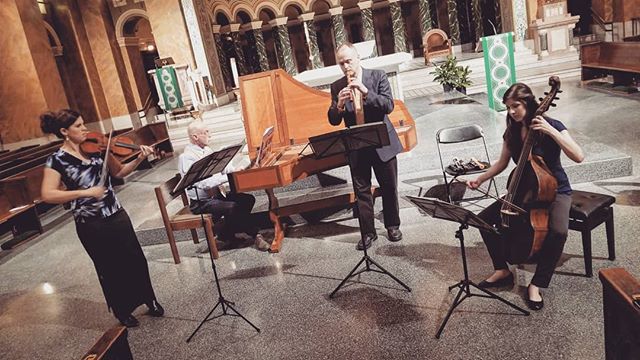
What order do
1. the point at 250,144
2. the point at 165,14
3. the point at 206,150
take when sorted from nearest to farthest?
1. the point at 206,150
2. the point at 250,144
3. the point at 165,14

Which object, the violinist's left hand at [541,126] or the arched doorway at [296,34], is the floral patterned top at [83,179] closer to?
the violinist's left hand at [541,126]

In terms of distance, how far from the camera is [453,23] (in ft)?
59.2

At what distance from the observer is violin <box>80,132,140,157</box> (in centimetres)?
306

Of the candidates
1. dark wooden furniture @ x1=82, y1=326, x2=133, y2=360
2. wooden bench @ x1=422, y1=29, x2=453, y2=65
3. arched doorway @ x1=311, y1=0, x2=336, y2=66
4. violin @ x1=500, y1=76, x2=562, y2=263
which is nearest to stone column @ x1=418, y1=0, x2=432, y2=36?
wooden bench @ x1=422, y1=29, x2=453, y2=65

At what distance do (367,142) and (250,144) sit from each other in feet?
5.79

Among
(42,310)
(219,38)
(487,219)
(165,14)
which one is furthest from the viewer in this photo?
(219,38)

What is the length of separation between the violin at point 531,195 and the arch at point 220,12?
15215 millimetres

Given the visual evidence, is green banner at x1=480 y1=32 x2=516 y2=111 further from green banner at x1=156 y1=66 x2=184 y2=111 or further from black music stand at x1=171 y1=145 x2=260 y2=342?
green banner at x1=156 y1=66 x2=184 y2=111

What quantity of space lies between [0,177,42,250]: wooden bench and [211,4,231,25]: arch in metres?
11.4

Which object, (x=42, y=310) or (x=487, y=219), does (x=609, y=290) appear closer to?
(x=487, y=219)

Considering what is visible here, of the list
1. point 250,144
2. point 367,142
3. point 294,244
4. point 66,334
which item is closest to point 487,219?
point 367,142

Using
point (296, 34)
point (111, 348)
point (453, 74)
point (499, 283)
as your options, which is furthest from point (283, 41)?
point (111, 348)

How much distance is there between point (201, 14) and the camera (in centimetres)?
1450

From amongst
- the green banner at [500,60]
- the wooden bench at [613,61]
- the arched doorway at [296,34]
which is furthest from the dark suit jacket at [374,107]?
the arched doorway at [296,34]
